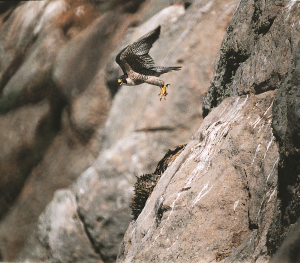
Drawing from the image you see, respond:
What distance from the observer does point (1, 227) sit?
13.4m

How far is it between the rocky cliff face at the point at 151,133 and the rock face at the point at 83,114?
0.04 meters

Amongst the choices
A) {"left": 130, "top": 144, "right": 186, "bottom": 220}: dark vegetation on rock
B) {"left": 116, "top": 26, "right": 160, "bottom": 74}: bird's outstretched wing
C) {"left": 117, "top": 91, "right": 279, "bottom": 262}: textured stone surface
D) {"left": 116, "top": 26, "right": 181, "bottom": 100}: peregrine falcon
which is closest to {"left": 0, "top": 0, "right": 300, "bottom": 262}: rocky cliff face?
{"left": 117, "top": 91, "right": 279, "bottom": 262}: textured stone surface

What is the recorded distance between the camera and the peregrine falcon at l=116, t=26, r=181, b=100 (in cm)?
602

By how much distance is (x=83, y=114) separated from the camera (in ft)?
40.5

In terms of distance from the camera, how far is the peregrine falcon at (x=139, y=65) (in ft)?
19.8

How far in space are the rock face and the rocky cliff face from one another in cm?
4

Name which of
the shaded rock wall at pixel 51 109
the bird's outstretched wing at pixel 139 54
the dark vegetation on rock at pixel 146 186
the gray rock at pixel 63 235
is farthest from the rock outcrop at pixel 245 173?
the shaded rock wall at pixel 51 109

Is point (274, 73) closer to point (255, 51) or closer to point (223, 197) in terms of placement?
point (255, 51)

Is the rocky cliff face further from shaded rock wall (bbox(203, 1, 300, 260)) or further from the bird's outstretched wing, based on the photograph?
the bird's outstretched wing

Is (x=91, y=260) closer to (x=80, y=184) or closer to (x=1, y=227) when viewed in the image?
(x=80, y=184)

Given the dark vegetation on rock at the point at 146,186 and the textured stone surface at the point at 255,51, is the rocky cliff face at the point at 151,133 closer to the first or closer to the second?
the textured stone surface at the point at 255,51

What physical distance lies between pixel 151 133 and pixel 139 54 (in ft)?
11.2

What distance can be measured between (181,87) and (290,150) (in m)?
5.99

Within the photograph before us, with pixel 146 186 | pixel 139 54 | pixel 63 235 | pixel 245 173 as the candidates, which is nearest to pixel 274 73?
pixel 245 173
